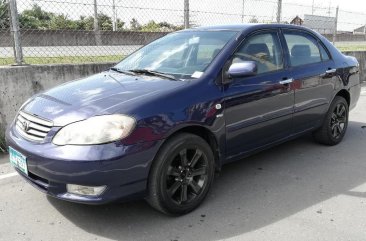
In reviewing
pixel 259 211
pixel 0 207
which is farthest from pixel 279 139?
pixel 0 207

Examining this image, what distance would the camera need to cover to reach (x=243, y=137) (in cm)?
407

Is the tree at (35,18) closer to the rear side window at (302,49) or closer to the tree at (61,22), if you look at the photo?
the tree at (61,22)

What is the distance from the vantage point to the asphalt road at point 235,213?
332 centimetres

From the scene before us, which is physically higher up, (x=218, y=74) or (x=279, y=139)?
(x=218, y=74)

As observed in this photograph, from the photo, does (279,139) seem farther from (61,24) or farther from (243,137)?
(61,24)

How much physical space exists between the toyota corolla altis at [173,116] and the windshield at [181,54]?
0.05 ft

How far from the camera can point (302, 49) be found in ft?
16.3

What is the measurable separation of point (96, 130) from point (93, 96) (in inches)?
20.8

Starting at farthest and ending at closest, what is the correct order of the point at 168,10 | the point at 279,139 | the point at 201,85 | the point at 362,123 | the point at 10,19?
the point at 168,10 → the point at 362,123 → the point at 10,19 → the point at 279,139 → the point at 201,85

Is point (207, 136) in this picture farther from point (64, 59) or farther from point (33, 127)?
point (64, 59)

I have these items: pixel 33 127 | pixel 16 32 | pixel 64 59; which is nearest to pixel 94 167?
pixel 33 127

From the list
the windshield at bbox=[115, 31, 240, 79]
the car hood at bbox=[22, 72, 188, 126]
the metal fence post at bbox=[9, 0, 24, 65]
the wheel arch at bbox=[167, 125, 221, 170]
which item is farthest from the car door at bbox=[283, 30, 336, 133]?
the metal fence post at bbox=[9, 0, 24, 65]

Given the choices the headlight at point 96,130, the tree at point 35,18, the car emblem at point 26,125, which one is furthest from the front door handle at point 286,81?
the tree at point 35,18

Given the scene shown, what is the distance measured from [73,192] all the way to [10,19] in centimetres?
361
